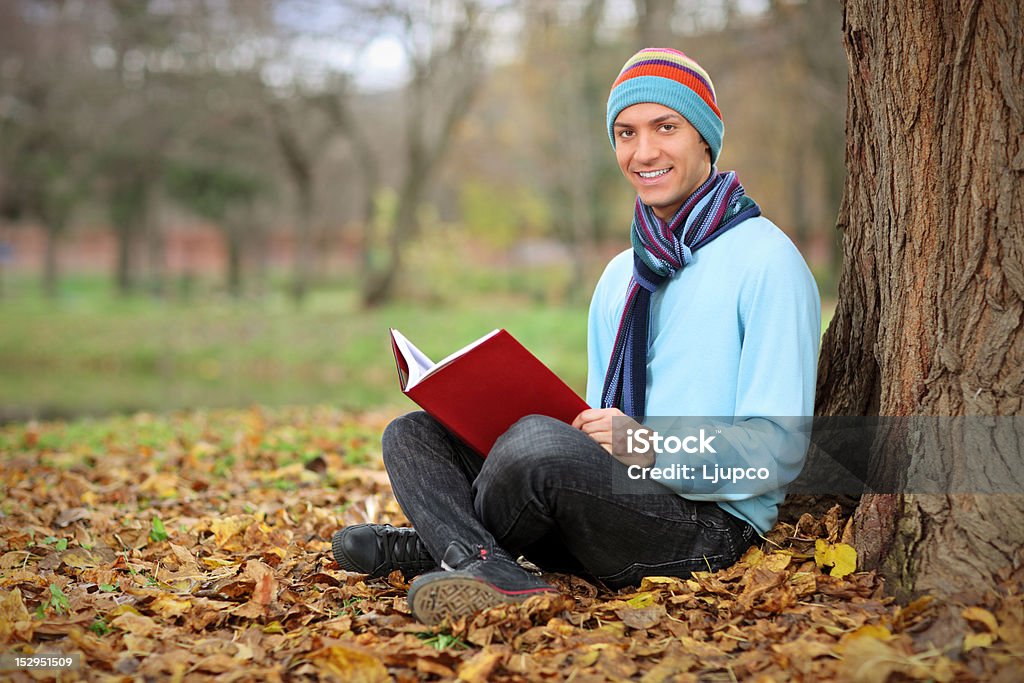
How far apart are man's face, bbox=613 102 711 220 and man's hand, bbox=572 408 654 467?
64 cm

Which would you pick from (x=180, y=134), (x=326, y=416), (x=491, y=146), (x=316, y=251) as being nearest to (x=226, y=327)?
(x=180, y=134)

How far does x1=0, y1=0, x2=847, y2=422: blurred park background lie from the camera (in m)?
14.1

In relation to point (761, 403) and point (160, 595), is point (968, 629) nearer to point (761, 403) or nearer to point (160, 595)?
point (761, 403)

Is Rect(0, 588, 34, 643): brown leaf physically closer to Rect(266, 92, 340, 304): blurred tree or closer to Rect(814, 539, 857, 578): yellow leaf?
Rect(814, 539, 857, 578): yellow leaf

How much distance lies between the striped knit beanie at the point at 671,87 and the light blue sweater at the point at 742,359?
0.35m

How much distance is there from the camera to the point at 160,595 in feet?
9.25

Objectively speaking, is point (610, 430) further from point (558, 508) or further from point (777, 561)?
point (777, 561)

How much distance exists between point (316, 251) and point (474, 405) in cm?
3606

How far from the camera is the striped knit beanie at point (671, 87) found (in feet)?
8.90

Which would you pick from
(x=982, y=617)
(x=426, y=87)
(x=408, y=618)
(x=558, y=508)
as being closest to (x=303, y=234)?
(x=426, y=87)

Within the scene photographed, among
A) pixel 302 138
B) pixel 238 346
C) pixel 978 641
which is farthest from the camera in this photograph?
pixel 302 138

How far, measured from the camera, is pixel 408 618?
2.63 metres

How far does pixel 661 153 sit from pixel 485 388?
82cm

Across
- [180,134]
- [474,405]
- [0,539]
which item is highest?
[180,134]
